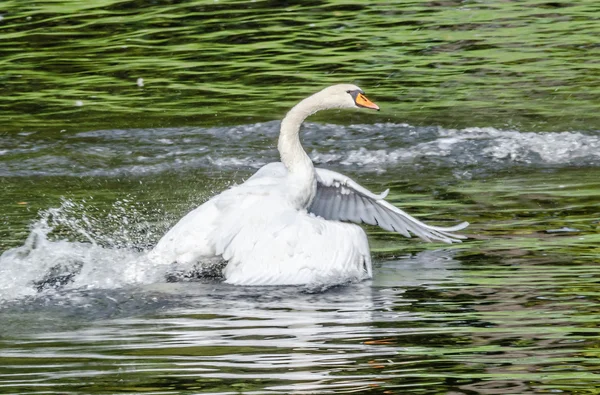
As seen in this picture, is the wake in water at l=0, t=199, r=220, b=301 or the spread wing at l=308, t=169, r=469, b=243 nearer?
the wake in water at l=0, t=199, r=220, b=301

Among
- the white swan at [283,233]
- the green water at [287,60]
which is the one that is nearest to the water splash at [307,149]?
the green water at [287,60]

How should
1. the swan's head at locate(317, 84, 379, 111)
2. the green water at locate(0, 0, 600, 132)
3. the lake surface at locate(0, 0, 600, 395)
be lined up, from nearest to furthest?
the lake surface at locate(0, 0, 600, 395) → the swan's head at locate(317, 84, 379, 111) → the green water at locate(0, 0, 600, 132)

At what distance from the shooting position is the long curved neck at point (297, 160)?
8.10 meters

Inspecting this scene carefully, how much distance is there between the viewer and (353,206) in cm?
859

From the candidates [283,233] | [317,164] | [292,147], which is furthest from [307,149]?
[283,233]

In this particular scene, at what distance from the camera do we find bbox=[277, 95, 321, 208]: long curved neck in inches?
319

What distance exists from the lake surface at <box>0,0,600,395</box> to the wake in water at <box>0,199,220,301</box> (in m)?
0.02

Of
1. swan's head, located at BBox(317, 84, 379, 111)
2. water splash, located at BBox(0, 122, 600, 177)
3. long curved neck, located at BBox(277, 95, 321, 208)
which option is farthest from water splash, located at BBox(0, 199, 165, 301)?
water splash, located at BBox(0, 122, 600, 177)

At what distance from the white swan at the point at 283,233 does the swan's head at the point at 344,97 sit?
0.02 m

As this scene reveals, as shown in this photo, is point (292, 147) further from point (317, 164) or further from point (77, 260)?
point (317, 164)

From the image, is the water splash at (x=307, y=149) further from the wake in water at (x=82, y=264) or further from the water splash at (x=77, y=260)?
the wake in water at (x=82, y=264)

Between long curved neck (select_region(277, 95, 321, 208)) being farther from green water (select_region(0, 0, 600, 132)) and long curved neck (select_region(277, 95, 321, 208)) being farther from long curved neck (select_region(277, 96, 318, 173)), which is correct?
green water (select_region(0, 0, 600, 132))

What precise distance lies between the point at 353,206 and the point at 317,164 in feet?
12.4

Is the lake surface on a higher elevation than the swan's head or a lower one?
lower
